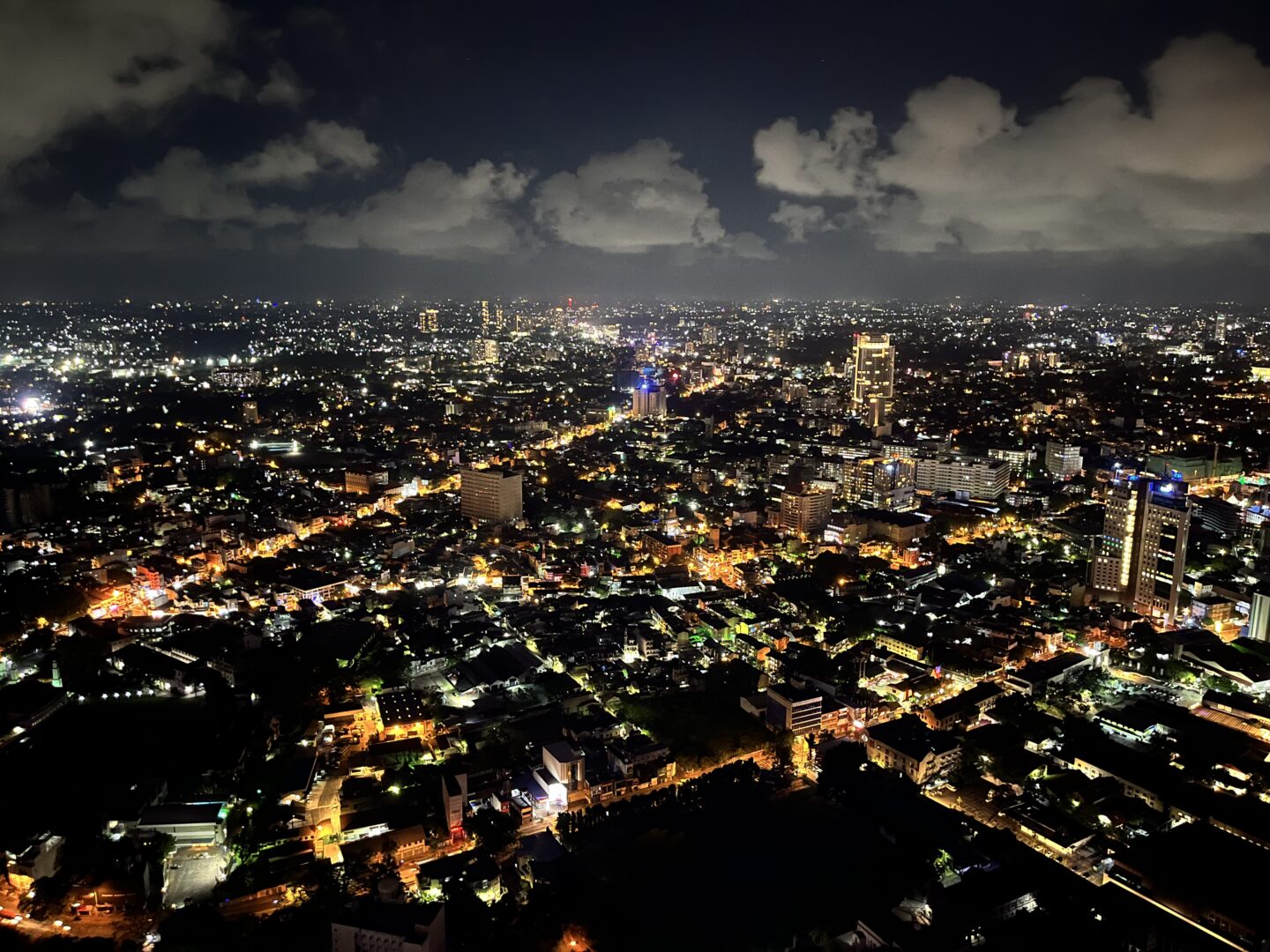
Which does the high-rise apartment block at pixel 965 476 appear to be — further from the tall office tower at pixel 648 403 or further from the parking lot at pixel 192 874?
the parking lot at pixel 192 874

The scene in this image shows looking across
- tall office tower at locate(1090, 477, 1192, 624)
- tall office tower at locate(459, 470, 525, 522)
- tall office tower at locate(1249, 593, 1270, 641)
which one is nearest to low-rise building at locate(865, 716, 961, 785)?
tall office tower at locate(1090, 477, 1192, 624)

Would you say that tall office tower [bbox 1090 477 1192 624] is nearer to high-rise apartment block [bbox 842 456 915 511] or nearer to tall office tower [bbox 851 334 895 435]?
high-rise apartment block [bbox 842 456 915 511]

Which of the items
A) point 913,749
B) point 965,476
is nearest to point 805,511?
point 965,476

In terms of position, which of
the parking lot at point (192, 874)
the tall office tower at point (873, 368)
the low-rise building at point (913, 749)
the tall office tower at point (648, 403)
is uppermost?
the tall office tower at point (873, 368)

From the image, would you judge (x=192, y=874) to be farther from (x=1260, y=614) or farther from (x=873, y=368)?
(x=873, y=368)

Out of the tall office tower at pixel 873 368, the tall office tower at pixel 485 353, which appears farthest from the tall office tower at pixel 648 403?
the tall office tower at pixel 485 353

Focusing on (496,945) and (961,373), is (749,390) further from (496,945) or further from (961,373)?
(496,945)
